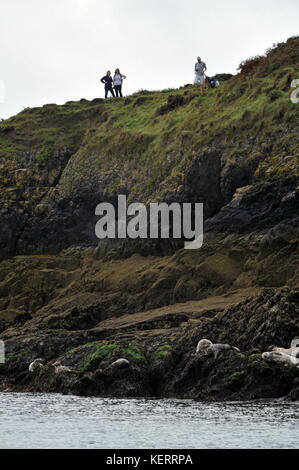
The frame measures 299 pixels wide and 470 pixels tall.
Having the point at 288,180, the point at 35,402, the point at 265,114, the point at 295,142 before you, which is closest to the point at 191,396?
the point at 35,402

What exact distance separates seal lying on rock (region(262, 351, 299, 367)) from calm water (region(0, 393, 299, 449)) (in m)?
1.54

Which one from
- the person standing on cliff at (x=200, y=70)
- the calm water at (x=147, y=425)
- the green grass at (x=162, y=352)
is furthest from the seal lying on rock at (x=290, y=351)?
the person standing on cliff at (x=200, y=70)

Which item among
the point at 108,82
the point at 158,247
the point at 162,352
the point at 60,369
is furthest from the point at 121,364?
the point at 108,82

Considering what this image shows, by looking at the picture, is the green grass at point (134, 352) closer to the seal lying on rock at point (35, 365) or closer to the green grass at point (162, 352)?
the green grass at point (162, 352)

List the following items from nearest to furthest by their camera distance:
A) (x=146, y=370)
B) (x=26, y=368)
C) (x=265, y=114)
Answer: (x=146, y=370) → (x=26, y=368) → (x=265, y=114)

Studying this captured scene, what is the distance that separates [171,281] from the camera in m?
39.8

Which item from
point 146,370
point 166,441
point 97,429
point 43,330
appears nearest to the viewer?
point 166,441

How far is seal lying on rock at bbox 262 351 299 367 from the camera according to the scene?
2873 centimetres

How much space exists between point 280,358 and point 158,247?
49.0 ft

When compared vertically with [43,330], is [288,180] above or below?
above

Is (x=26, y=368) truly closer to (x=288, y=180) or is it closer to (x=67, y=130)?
(x=288, y=180)

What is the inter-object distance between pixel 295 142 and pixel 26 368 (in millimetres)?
14430

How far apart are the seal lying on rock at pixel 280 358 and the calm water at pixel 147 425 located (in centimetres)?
154

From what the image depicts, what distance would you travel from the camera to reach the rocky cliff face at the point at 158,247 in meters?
32.0
